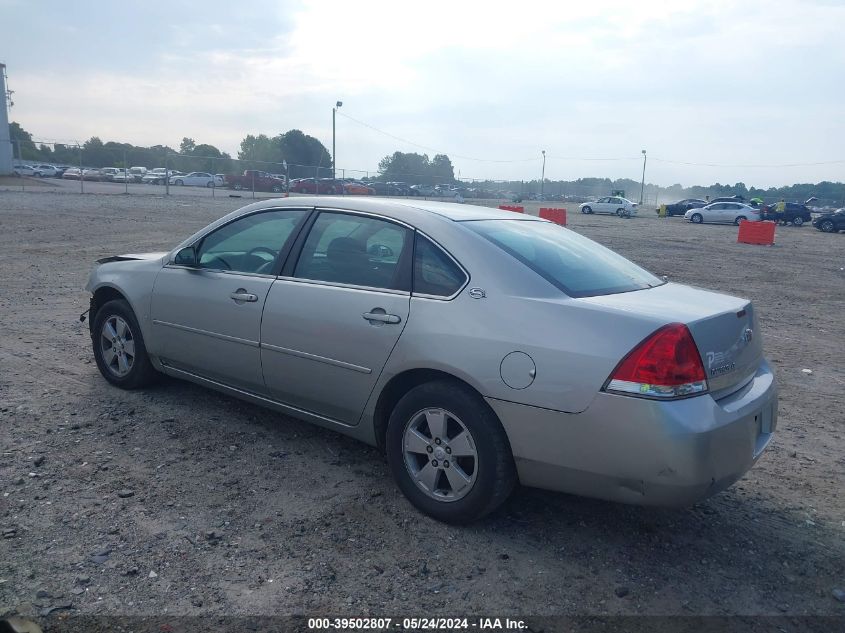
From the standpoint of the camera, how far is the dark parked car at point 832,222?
35.5m

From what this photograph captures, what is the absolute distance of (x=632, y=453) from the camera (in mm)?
3059

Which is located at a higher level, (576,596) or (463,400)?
(463,400)

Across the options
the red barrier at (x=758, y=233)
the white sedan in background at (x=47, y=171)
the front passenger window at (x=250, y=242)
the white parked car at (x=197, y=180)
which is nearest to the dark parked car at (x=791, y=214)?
the red barrier at (x=758, y=233)

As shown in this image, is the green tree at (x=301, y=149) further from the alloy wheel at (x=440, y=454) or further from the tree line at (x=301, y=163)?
the alloy wheel at (x=440, y=454)

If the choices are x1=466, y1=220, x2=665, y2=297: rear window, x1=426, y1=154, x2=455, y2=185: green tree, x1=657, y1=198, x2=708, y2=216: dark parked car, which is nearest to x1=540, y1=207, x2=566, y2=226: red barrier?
x1=657, y1=198, x2=708, y2=216: dark parked car

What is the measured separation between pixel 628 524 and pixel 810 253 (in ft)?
71.2

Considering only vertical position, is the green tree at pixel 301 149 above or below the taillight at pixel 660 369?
above

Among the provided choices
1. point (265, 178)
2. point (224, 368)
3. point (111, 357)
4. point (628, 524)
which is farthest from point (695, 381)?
point (265, 178)

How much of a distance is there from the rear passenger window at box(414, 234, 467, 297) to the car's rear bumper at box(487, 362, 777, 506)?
2.19 ft

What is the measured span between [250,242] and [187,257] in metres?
0.54

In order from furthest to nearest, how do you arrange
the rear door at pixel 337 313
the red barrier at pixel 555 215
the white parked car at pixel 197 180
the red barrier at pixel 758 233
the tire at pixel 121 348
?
the white parked car at pixel 197 180 → the red barrier at pixel 555 215 → the red barrier at pixel 758 233 → the tire at pixel 121 348 → the rear door at pixel 337 313

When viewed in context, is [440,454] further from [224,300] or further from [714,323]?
[224,300]

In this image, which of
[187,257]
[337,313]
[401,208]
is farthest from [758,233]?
[337,313]

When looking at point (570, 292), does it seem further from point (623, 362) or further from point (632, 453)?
point (632, 453)
